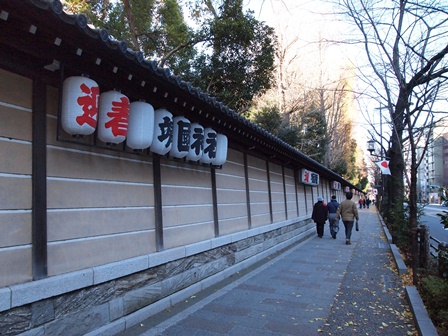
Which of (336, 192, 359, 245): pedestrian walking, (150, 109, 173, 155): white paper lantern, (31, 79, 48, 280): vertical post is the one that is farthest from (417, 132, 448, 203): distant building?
(31, 79, 48, 280): vertical post

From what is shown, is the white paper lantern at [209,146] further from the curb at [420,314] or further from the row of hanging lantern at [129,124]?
the curb at [420,314]

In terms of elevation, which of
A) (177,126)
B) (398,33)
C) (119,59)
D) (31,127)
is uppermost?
(398,33)

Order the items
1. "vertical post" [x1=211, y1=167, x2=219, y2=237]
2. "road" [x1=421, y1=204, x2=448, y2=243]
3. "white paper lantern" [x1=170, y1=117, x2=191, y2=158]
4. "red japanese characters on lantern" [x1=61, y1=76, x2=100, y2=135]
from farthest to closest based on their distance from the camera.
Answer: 1. "road" [x1=421, y1=204, x2=448, y2=243]
2. "vertical post" [x1=211, y1=167, x2=219, y2=237]
3. "white paper lantern" [x1=170, y1=117, x2=191, y2=158]
4. "red japanese characters on lantern" [x1=61, y1=76, x2=100, y2=135]

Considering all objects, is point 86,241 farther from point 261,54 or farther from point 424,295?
point 261,54

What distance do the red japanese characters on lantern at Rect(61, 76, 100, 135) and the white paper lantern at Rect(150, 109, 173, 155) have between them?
129cm

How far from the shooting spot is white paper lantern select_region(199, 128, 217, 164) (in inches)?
260

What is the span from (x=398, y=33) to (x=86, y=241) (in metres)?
7.63

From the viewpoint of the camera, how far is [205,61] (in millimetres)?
13484

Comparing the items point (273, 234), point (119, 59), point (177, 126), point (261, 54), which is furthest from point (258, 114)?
point (119, 59)

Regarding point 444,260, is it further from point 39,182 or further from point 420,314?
point 39,182

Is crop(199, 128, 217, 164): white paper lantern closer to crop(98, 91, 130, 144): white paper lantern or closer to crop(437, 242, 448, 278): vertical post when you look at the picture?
crop(98, 91, 130, 144): white paper lantern

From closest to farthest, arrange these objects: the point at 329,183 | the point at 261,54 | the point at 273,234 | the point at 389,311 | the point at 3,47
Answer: the point at 3,47
the point at 389,311
the point at 273,234
the point at 261,54
the point at 329,183

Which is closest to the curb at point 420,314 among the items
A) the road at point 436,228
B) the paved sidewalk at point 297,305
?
the paved sidewalk at point 297,305

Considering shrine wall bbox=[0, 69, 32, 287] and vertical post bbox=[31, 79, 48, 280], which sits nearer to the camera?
shrine wall bbox=[0, 69, 32, 287]
